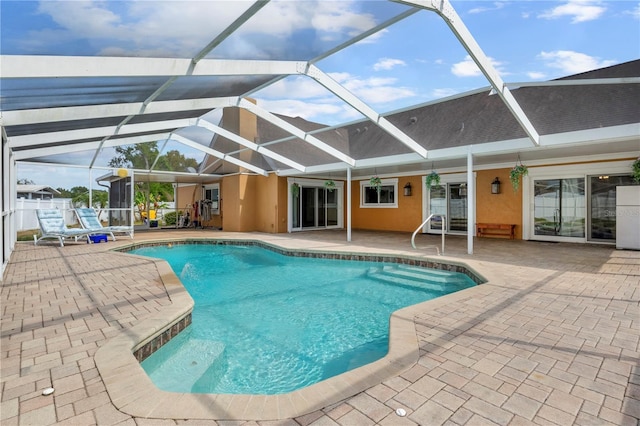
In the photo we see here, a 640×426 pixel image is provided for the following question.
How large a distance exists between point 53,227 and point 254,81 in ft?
26.8

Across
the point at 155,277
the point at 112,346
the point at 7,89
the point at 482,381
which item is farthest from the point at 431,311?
the point at 7,89

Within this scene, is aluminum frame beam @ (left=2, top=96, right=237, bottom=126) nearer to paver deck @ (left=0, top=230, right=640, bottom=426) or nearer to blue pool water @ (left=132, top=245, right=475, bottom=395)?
paver deck @ (left=0, top=230, right=640, bottom=426)

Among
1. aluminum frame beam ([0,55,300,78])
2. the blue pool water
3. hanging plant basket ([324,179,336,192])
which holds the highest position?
aluminum frame beam ([0,55,300,78])

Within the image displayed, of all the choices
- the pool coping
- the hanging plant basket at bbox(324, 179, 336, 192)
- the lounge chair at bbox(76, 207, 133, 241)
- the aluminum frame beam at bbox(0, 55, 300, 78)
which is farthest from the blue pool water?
the hanging plant basket at bbox(324, 179, 336, 192)

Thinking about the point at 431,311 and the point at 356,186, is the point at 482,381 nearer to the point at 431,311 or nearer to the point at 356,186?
the point at 431,311

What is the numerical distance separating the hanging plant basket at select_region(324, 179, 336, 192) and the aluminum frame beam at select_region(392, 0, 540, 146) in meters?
8.58

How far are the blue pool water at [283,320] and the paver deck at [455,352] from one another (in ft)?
2.26

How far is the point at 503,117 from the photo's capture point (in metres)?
8.80

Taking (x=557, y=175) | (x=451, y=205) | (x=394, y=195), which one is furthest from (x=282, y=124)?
(x=557, y=175)

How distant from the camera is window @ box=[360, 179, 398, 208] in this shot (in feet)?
46.8

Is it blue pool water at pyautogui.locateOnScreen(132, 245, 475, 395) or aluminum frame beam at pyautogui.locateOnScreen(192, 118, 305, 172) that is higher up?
aluminum frame beam at pyautogui.locateOnScreen(192, 118, 305, 172)

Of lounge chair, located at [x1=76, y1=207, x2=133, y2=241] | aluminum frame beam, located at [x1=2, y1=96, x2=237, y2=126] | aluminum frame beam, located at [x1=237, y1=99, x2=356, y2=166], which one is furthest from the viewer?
lounge chair, located at [x1=76, y1=207, x2=133, y2=241]

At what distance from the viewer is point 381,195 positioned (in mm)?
14758

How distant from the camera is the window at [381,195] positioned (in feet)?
46.8
